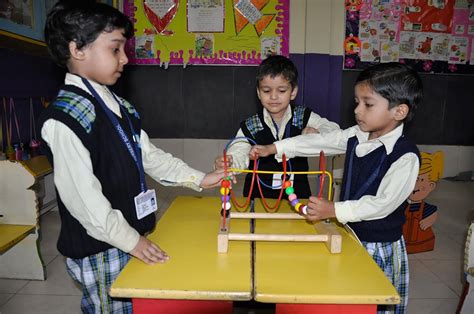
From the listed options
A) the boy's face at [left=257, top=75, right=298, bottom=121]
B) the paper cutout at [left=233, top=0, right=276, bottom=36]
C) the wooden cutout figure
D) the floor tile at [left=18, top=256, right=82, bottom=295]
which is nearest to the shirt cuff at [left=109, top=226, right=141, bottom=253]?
the boy's face at [left=257, top=75, right=298, bottom=121]

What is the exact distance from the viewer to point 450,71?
16.1ft

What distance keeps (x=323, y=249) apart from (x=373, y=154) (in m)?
0.45

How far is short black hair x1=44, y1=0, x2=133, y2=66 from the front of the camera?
1.25 meters

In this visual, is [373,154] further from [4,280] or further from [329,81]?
[329,81]

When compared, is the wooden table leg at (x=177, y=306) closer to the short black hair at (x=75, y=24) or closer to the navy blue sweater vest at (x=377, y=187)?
the navy blue sweater vest at (x=377, y=187)

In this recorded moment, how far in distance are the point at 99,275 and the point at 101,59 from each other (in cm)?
70

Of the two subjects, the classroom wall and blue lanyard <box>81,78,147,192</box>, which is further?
the classroom wall

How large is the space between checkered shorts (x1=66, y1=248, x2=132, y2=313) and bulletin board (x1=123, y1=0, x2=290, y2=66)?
3638 mm

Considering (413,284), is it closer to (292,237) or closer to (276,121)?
(276,121)

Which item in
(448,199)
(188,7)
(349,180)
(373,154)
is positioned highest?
(188,7)

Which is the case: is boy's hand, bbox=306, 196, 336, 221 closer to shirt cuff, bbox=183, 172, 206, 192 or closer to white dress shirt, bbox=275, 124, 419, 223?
white dress shirt, bbox=275, 124, 419, 223

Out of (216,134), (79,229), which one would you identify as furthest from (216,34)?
(79,229)

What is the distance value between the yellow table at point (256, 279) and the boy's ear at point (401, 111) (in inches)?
19.4

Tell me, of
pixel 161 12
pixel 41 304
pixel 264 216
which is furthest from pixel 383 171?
pixel 161 12
